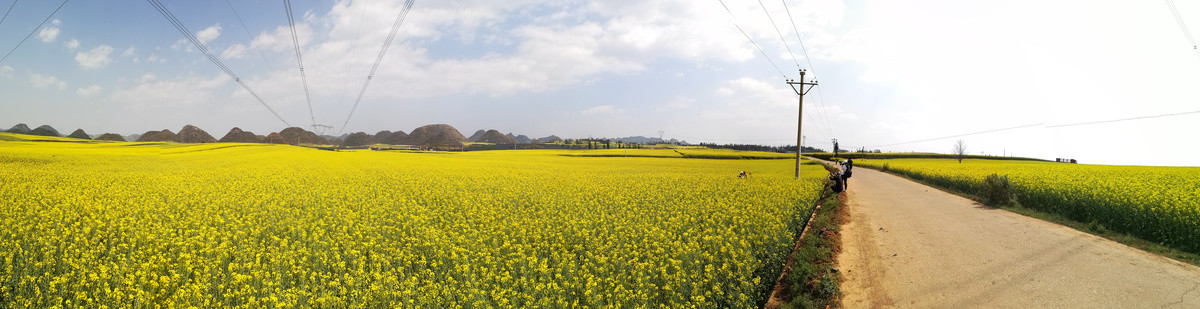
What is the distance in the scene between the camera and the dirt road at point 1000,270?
7.54 m

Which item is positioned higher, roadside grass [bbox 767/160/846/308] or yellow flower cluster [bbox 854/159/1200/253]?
yellow flower cluster [bbox 854/159/1200/253]

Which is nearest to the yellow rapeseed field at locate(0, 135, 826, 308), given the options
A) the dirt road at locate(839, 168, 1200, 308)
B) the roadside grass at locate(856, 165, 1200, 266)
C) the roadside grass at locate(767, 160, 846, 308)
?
the roadside grass at locate(767, 160, 846, 308)

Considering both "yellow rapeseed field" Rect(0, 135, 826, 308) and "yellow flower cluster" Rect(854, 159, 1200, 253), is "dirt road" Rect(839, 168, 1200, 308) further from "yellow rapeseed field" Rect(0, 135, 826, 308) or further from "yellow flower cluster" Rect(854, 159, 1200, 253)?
"yellow rapeseed field" Rect(0, 135, 826, 308)

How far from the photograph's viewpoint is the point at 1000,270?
9.00 m

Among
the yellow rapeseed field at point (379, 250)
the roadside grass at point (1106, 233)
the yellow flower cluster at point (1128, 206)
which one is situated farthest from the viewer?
the yellow flower cluster at point (1128, 206)

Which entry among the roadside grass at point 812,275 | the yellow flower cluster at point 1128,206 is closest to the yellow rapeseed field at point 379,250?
the roadside grass at point 812,275

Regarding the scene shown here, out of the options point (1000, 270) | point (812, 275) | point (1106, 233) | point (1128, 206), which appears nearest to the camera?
point (812, 275)

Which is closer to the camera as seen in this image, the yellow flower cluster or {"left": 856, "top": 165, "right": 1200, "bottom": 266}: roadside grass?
{"left": 856, "top": 165, "right": 1200, "bottom": 266}: roadside grass

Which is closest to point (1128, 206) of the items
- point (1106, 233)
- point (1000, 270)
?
point (1106, 233)

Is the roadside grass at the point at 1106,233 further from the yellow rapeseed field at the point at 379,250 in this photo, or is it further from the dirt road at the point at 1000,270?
the yellow rapeseed field at the point at 379,250

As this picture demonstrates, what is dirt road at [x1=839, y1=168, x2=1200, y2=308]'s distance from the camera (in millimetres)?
7543

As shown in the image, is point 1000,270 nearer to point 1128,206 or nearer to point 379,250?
point 1128,206

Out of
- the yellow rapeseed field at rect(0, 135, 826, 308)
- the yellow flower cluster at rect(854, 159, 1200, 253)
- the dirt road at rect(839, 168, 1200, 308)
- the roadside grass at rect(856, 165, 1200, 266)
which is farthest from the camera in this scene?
the yellow flower cluster at rect(854, 159, 1200, 253)

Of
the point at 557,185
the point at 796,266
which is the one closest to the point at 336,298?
the point at 796,266
